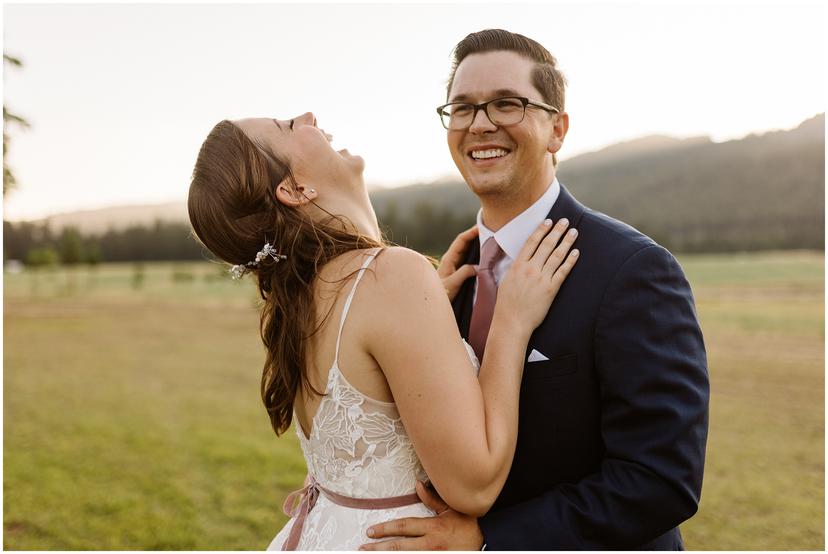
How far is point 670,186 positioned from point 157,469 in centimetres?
10788

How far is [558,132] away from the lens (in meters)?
3.38

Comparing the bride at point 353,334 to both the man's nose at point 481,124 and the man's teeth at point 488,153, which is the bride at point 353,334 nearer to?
the man's teeth at point 488,153

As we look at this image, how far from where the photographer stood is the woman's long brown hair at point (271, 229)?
9.37 feet

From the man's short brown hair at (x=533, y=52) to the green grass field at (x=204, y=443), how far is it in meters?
1.71

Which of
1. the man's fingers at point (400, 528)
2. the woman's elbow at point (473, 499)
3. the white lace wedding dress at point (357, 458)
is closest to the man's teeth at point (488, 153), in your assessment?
the white lace wedding dress at point (357, 458)

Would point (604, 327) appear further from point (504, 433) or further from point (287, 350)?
point (287, 350)

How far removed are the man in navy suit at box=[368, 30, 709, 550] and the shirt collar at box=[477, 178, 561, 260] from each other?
0.15 metres

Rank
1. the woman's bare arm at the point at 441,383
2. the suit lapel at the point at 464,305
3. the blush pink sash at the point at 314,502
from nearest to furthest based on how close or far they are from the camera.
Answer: the woman's bare arm at the point at 441,383, the blush pink sash at the point at 314,502, the suit lapel at the point at 464,305

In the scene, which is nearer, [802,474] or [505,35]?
[505,35]

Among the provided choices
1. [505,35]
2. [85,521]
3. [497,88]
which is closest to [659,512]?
[497,88]

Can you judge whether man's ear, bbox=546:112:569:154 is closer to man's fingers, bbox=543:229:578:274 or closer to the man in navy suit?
the man in navy suit

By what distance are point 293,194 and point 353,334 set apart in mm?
722

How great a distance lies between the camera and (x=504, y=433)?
8.26 feet

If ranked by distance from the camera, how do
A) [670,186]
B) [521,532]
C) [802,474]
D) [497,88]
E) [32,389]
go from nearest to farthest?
[521,532] → [497,88] → [802,474] → [32,389] → [670,186]
